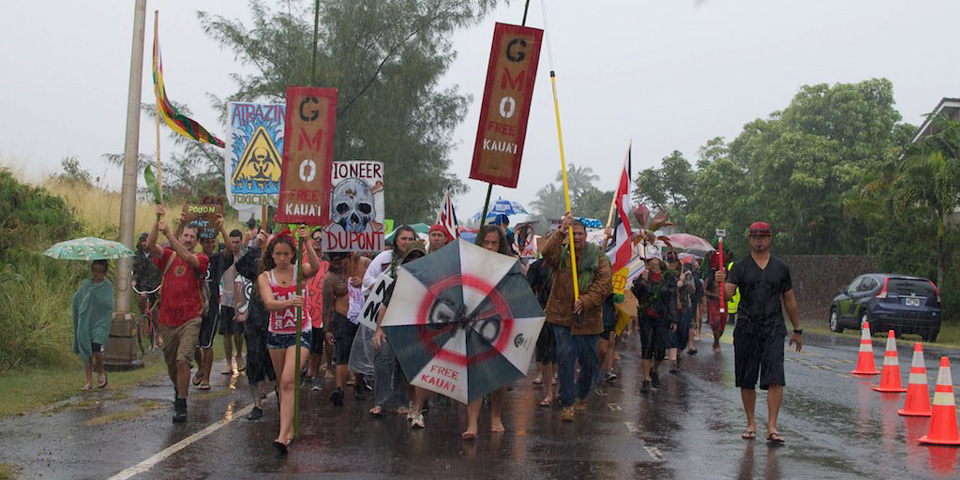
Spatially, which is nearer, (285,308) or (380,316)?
(285,308)

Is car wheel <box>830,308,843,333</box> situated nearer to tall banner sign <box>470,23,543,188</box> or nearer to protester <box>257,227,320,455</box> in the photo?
tall banner sign <box>470,23,543,188</box>

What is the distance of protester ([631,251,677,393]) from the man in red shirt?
542 centimetres

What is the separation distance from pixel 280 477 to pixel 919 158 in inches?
1006

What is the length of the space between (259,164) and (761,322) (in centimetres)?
737

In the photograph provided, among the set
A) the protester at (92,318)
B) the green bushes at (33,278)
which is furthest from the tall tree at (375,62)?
the protester at (92,318)

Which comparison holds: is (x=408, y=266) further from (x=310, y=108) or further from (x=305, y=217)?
(x=310, y=108)

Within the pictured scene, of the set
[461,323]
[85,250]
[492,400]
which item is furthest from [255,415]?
[85,250]

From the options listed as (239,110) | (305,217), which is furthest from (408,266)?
(239,110)

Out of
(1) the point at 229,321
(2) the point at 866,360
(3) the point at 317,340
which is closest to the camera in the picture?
(3) the point at 317,340

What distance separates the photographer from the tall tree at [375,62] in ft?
105

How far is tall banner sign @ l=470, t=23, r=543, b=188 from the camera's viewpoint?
33.5ft

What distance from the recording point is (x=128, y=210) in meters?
14.2

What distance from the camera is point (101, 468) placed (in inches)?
308

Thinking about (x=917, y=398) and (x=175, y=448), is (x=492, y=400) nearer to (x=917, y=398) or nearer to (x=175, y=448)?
(x=175, y=448)
